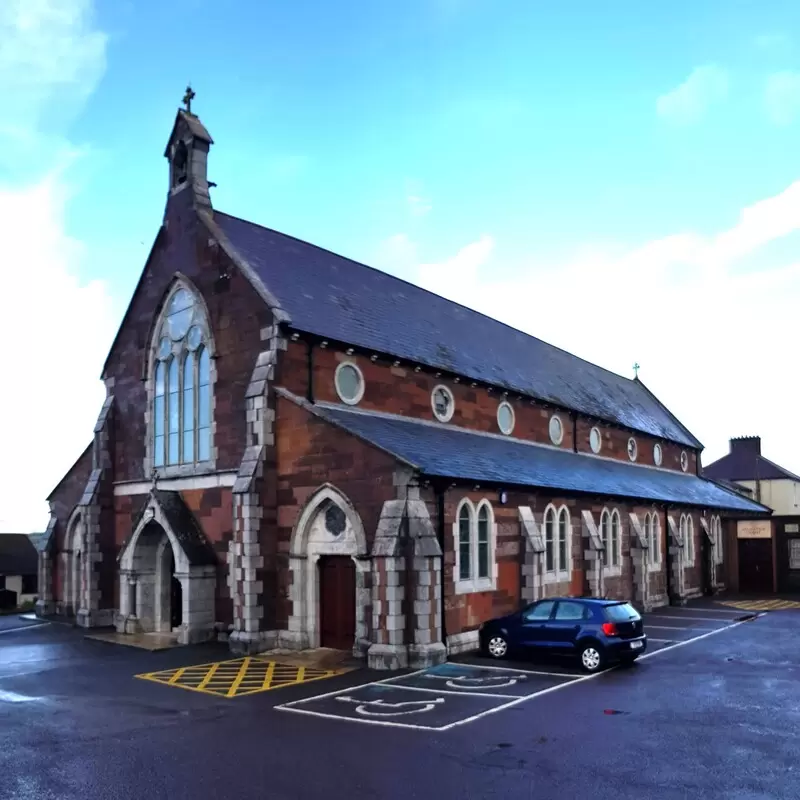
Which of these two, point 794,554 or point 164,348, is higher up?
point 164,348

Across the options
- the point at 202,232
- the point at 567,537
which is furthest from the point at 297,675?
the point at 202,232

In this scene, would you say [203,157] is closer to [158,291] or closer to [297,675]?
[158,291]

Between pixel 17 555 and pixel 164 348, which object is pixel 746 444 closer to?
pixel 164 348

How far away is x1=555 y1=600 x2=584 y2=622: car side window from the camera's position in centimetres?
1812

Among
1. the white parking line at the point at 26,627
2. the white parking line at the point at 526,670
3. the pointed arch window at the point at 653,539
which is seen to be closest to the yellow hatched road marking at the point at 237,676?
the white parking line at the point at 526,670

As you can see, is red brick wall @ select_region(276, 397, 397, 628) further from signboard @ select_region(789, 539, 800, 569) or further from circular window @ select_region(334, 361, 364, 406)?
signboard @ select_region(789, 539, 800, 569)

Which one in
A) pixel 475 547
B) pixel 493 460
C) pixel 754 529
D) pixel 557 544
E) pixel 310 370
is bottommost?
pixel 754 529

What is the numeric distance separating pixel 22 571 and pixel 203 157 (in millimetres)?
40451

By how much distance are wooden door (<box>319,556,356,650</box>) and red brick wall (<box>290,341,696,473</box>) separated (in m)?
4.41

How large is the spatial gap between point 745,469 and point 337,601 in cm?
4569

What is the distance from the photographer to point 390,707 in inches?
563

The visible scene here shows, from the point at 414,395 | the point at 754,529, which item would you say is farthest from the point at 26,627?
the point at 754,529

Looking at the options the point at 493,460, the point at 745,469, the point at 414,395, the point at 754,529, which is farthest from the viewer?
the point at 745,469

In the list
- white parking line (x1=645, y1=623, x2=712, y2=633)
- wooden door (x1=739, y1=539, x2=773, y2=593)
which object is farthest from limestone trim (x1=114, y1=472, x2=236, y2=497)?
wooden door (x1=739, y1=539, x2=773, y2=593)
